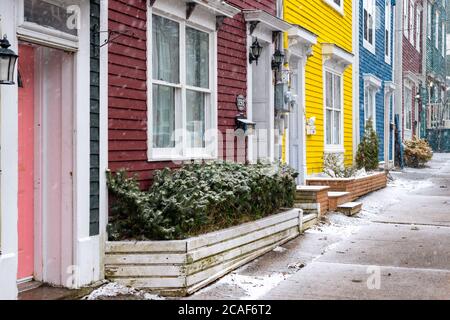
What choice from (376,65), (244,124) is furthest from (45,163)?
(376,65)

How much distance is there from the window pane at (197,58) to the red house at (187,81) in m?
0.01

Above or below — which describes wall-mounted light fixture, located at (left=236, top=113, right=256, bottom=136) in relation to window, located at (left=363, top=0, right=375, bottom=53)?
below

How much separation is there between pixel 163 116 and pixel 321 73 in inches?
282

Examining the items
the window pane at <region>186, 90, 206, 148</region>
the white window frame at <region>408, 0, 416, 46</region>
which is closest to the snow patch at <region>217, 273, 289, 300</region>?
the window pane at <region>186, 90, 206, 148</region>

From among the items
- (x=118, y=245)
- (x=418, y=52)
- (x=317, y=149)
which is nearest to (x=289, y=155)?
(x=317, y=149)

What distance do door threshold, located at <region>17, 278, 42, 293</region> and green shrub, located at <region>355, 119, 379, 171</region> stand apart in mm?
11984

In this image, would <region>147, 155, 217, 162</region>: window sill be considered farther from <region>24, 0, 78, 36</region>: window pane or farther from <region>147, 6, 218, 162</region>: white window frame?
<region>24, 0, 78, 36</region>: window pane

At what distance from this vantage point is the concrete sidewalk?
6047 millimetres

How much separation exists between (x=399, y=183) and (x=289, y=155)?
606 cm

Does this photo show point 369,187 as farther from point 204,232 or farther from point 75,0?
point 75,0

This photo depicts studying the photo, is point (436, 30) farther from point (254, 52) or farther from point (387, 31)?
point (254, 52)

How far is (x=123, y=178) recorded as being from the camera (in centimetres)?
645

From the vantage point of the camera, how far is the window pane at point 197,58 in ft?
27.0

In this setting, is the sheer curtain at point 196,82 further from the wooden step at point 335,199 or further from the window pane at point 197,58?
the wooden step at point 335,199
